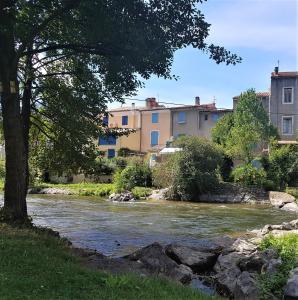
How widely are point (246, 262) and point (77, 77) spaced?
835 centimetres

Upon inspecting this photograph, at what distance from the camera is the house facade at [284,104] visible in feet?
167

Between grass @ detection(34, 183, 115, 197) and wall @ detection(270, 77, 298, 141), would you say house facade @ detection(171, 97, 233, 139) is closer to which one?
wall @ detection(270, 77, 298, 141)

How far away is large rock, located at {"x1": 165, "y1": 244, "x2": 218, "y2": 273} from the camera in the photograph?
13188 millimetres

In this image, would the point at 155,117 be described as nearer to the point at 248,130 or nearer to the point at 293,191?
the point at 248,130

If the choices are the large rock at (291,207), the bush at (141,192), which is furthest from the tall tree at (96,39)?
the bush at (141,192)

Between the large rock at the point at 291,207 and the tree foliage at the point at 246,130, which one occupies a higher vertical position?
the tree foliage at the point at 246,130

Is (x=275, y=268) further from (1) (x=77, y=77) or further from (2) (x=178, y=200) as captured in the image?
(2) (x=178, y=200)

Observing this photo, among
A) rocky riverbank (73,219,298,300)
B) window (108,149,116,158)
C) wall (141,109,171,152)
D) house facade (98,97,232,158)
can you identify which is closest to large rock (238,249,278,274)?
rocky riverbank (73,219,298,300)

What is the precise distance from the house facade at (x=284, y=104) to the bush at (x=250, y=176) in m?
10.8

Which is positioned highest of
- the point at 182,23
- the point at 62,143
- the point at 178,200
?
the point at 182,23

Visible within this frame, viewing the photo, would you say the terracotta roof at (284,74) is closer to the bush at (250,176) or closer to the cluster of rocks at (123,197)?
the bush at (250,176)

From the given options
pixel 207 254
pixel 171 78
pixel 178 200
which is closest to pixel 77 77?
pixel 171 78

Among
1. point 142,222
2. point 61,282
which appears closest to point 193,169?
point 142,222

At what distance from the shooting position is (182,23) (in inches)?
492
